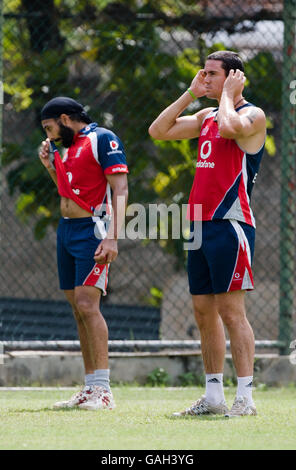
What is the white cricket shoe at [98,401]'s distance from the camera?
5348 millimetres

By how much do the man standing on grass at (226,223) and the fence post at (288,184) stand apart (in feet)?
7.83

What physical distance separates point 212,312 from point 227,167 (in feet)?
2.80

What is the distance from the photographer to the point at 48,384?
716 cm

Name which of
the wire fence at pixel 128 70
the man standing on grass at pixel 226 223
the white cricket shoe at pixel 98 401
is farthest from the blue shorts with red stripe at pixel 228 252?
the wire fence at pixel 128 70

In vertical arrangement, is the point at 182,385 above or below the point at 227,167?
below

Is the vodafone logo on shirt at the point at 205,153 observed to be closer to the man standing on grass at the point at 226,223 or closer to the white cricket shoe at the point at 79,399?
the man standing on grass at the point at 226,223

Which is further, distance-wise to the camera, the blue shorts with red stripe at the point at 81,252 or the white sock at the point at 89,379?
the white sock at the point at 89,379

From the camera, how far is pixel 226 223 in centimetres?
500

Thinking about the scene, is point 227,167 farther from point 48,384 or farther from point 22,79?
point 22,79

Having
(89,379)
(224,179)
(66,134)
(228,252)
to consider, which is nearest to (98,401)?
(89,379)

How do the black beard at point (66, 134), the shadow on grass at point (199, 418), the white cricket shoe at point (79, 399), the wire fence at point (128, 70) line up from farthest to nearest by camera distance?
the wire fence at point (128, 70) → the black beard at point (66, 134) → the white cricket shoe at point (79, 399) → the shadow on grass at point (199, 418)

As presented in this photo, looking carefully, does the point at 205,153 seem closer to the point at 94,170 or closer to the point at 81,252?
the point at 94,170
